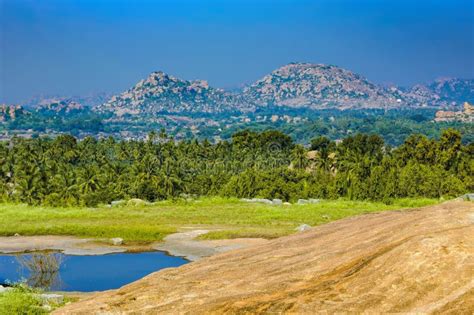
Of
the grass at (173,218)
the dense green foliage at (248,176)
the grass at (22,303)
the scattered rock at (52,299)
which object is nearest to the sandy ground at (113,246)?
the grass at (173,218)

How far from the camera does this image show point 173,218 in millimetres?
68250

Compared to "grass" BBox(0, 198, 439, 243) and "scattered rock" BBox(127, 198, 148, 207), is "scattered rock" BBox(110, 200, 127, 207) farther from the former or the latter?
"grass" BBox(0, 198, 439, 243)

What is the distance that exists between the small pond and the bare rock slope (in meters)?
23.4

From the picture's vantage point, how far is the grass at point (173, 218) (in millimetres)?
58031

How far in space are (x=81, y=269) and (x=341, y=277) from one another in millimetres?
35440

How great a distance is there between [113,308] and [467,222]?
25.8 feet

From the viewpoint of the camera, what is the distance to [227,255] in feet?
58.9

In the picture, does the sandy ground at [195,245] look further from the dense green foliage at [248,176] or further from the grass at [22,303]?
the dense green foliage at [248,176]

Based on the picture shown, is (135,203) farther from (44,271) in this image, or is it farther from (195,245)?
(44,271)

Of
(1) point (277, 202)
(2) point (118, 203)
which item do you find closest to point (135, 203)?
(2) point (118, 203)

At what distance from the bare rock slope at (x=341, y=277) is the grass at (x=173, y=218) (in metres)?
37.6

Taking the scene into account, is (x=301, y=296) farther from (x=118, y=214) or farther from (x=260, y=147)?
(x=260, y=147)

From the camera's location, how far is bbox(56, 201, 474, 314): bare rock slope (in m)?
11.8

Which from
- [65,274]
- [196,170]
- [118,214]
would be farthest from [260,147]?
[65,274]
